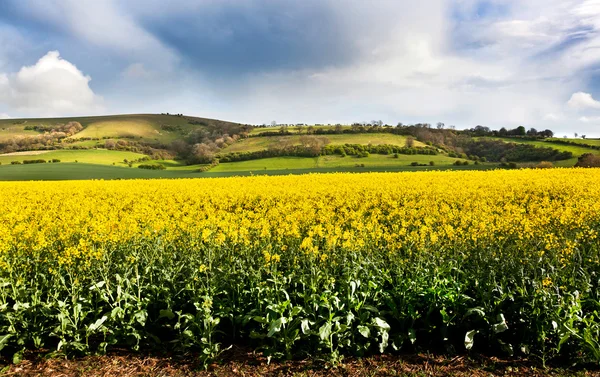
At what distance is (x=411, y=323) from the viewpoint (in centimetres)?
556

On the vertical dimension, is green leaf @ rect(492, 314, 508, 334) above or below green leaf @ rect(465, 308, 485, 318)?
below

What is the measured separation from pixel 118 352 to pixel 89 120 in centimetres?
13558

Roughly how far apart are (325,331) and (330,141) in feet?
216

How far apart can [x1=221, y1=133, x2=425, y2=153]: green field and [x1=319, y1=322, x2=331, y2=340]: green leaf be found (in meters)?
63.2

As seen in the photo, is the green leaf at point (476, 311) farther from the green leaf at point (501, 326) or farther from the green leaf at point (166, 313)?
the green leaf at point (166, 313)

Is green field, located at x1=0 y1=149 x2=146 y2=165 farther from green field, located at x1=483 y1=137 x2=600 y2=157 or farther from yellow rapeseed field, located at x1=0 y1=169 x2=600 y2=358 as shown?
green field, located at x1=483 y1=137 x2=600 y2=157

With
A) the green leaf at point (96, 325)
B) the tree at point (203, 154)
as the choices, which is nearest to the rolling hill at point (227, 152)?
the tree at point (203, 154)

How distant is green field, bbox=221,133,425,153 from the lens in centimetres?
6756

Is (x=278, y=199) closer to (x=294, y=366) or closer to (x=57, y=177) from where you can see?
(x=294, y=366)

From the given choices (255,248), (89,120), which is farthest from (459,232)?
(89,120)

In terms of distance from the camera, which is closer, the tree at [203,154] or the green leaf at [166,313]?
the green leaf at [166,313]

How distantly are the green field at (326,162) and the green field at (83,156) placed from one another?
89.1ft

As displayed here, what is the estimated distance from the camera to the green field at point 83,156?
68.8 m

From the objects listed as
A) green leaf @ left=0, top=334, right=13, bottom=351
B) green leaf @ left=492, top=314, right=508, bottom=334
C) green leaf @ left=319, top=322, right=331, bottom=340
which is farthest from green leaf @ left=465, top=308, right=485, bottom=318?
green leaf @ left=0, top=334, right=13, bottom=351
